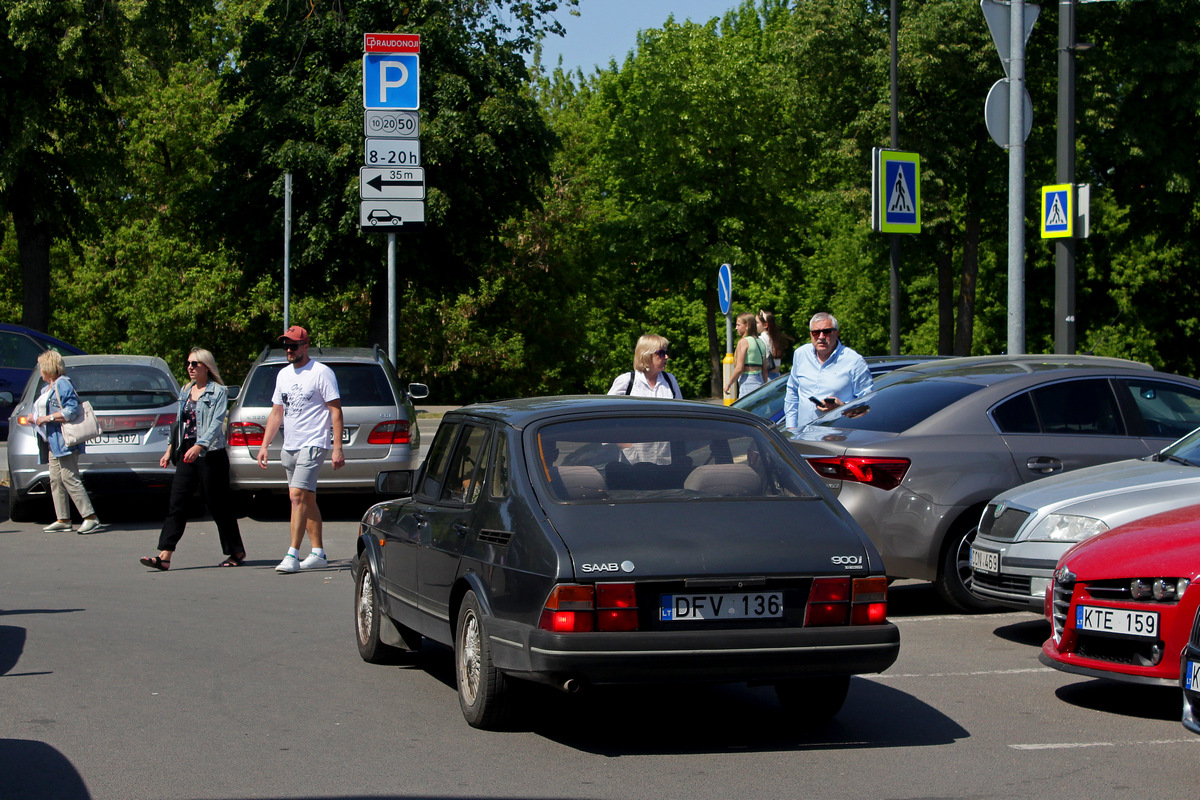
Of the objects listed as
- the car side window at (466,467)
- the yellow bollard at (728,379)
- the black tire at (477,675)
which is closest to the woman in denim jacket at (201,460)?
the car side window at (466,467)

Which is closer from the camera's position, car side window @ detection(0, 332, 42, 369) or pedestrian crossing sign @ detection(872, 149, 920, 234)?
pedestrian crossing sign @ detection(872, 149, 920, 234)

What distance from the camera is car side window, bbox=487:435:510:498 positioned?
597 cm

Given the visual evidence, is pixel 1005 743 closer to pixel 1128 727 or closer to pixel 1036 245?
pixel 1128 727

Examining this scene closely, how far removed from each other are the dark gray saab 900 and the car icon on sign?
8093 mm

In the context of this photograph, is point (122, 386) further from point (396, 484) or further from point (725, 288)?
point (725, 288)

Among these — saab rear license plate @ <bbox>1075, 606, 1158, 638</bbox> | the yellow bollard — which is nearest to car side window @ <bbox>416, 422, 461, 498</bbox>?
saab rear license plate @ <bbox>1075, 606, 1158, 638</bbox>

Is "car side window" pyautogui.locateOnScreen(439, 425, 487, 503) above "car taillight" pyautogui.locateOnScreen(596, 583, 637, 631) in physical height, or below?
above

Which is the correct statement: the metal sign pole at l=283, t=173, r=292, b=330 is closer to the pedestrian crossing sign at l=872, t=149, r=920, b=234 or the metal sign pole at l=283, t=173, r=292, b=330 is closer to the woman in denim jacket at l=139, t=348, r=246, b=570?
the pedestrian crossing sign at l=872, t=149, r=920, b=234

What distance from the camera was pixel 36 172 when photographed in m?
29.2

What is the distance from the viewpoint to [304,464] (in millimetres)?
11000

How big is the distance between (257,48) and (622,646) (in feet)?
102

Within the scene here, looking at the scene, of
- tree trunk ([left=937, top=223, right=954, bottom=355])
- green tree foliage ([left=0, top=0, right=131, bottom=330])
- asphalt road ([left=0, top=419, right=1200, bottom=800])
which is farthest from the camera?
tree trunk ([left=937, top=223, right=954, bottom=355])

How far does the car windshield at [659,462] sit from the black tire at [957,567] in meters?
3.11

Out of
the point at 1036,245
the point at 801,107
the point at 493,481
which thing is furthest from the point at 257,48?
the point at 493,481
